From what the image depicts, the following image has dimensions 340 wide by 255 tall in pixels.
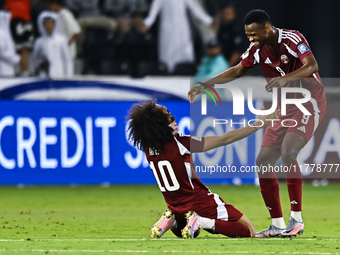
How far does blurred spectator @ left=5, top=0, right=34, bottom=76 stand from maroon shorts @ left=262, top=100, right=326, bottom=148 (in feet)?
23.3

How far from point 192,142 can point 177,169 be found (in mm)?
264

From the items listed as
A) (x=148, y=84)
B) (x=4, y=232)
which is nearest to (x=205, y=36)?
(x=148, y=84)

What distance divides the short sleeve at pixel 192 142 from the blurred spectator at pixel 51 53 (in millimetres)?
6589

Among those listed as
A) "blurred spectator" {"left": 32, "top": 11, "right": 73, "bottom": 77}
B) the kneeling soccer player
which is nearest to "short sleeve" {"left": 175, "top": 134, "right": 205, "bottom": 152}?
the kneeling soccer player

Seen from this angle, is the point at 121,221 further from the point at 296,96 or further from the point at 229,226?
the point at 296,96

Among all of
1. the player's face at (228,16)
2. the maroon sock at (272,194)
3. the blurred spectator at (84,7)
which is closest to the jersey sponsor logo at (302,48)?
the maroon sock at (272,194)

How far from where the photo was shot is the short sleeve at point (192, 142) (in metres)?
5.66

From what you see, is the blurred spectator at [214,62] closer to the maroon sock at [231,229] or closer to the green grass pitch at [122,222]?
the green grass pitch at [122,222]

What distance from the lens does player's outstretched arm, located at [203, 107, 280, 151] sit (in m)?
5.55

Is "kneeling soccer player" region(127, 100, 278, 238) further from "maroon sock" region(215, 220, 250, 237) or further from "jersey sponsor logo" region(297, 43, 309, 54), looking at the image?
"jersey sponsor logo" region(297, 43, 309, 54)

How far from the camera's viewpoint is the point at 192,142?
18.7 feet

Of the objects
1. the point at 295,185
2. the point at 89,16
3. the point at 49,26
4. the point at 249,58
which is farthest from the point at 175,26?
the point at 295,185

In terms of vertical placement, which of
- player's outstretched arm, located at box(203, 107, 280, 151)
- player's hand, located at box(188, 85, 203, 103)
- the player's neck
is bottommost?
player's outstretched arm, located at box(203, 107, 280, 151)

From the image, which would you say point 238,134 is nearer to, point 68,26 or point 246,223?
point 246,223
